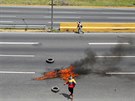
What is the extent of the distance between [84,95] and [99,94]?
37.9 inches

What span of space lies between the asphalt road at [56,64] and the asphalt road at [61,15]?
6429 mm

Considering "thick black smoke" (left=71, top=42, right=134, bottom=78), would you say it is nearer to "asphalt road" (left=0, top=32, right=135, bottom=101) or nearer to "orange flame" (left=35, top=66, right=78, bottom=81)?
"asphalt road" (left=0, top=32, right=135, bottom=101)

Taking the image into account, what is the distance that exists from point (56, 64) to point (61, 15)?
17427 millimetres

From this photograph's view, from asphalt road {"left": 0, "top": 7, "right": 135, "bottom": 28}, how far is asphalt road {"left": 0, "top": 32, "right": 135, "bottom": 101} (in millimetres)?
6429

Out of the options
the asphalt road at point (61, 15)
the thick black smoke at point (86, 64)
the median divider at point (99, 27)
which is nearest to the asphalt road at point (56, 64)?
the thick black smoke at point (86, 64)

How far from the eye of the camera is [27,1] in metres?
49.0

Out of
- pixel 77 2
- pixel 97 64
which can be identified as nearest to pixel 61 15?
pixel 77 2

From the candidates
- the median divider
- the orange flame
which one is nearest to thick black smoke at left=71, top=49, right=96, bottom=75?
the orange flame

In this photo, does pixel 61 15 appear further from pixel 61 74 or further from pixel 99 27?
pixel 61 74

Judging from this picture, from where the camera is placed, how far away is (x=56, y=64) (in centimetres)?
2617

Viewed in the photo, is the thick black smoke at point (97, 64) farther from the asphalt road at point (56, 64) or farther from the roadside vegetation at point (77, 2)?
the roadside vegetation at point (77, 2)

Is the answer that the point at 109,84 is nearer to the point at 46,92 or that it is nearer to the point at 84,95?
the point at 84,95

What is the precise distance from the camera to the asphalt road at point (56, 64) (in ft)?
69.4

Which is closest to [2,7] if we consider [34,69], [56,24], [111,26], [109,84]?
[56,24]
